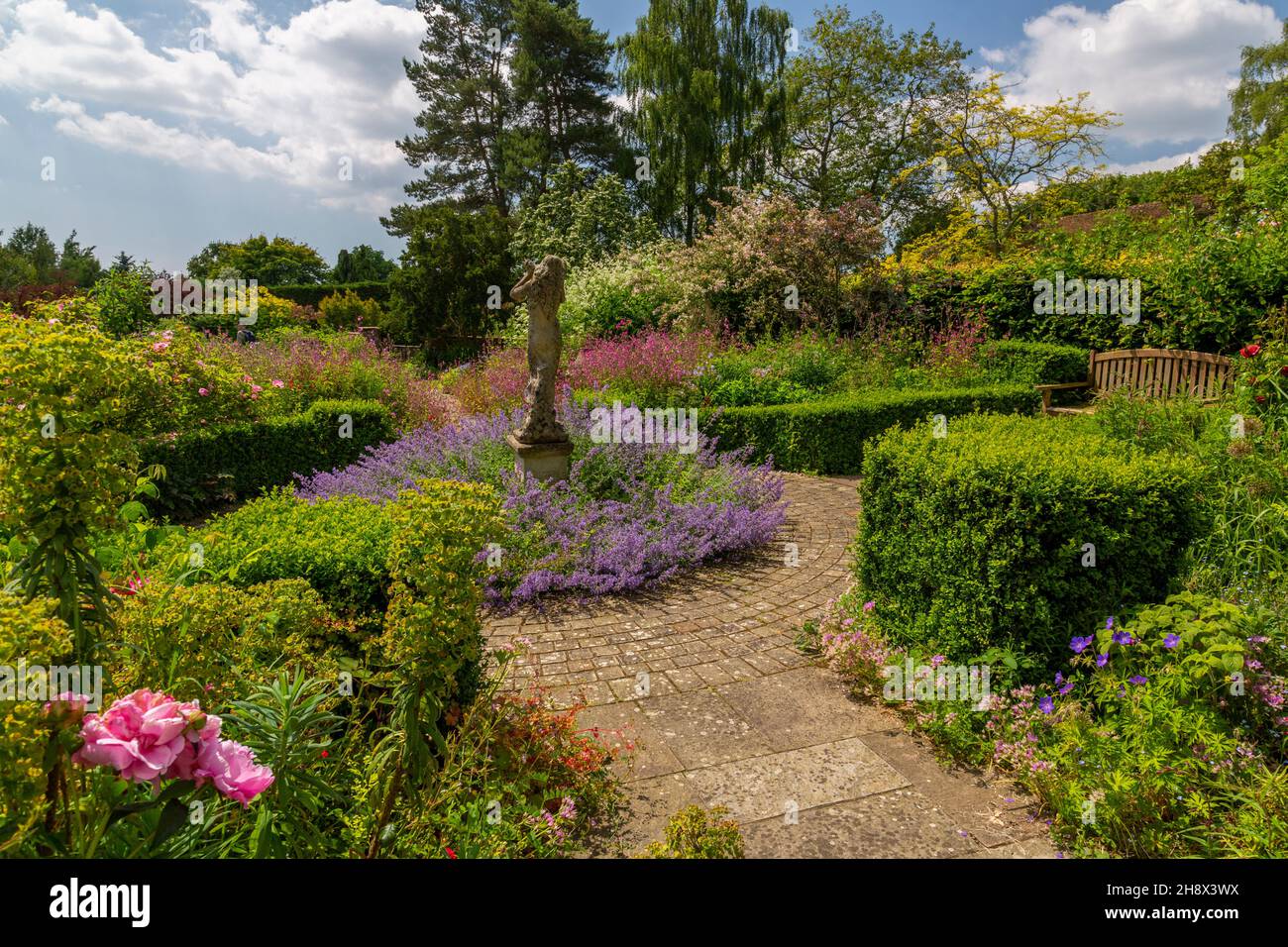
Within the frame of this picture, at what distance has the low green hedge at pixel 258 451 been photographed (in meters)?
7.91

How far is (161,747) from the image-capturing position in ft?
4.89

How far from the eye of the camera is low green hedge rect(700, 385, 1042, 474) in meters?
9.83

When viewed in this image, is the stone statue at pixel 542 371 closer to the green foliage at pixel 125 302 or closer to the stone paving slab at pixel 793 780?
the stone paving slab at pixel 793 780

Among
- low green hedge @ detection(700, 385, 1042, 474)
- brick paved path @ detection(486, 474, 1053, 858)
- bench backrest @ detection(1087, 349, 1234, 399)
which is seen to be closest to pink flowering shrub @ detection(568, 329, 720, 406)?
low green hedge @ detection(700, 385, 1042, 474)

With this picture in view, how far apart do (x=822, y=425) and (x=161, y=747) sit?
9.18m

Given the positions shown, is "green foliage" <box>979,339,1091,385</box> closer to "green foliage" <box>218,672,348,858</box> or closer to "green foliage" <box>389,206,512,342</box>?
"green foliage" <box>218,672,348,858</box>

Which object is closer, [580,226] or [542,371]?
[542,371]

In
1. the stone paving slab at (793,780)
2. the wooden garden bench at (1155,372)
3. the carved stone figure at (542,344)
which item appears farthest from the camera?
the wooden garden bench at (1155,372)

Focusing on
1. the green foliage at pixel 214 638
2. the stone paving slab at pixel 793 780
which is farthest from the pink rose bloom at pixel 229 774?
the stone paving slab at pixel 793 780

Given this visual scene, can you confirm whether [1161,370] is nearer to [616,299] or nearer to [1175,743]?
[1175,743]

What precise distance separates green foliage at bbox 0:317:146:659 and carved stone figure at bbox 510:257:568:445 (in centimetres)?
459

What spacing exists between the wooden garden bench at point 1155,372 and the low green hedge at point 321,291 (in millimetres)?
27462

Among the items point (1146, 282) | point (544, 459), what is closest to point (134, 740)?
point (544, 459)

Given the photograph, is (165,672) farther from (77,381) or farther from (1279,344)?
(1279,344)
